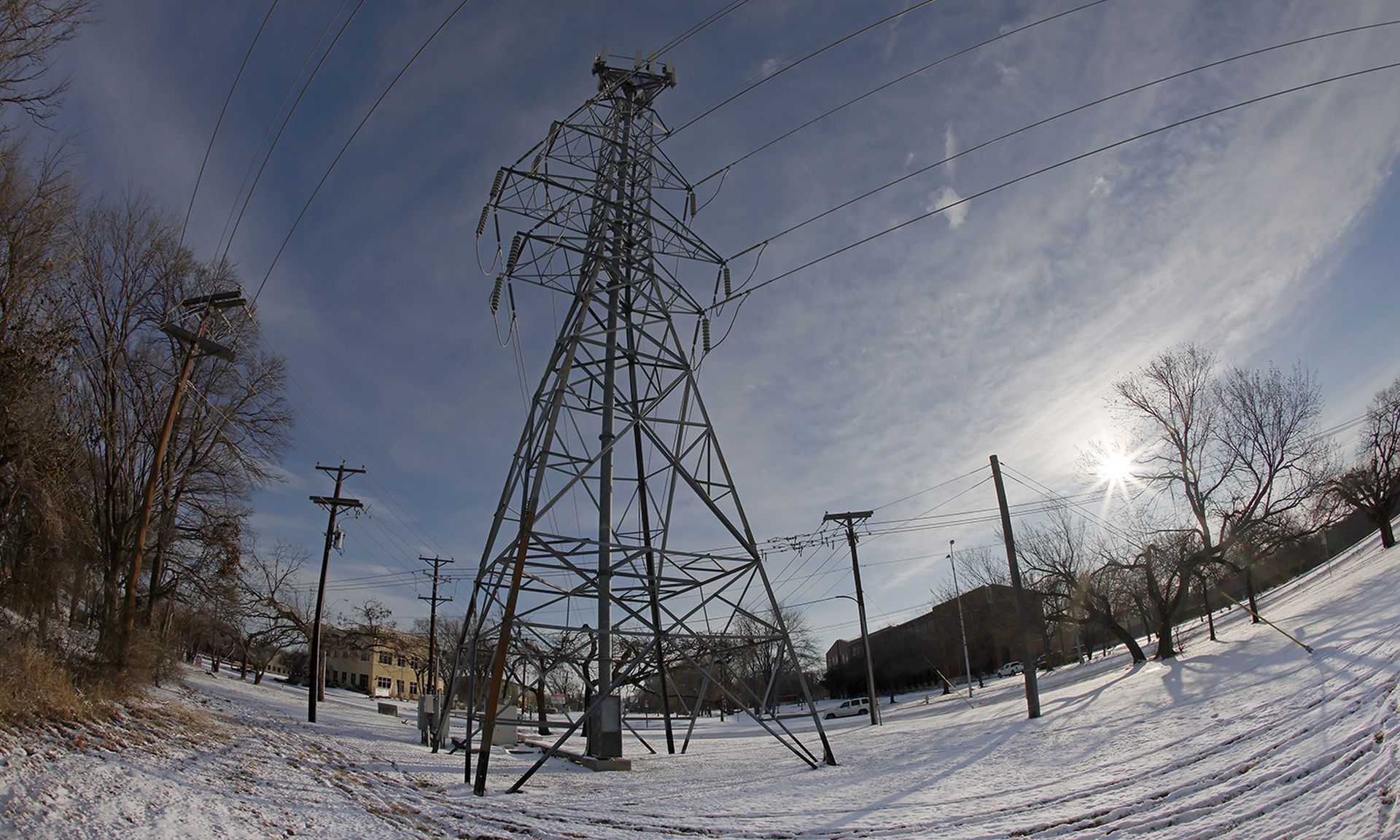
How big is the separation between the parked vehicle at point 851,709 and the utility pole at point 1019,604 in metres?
29.5

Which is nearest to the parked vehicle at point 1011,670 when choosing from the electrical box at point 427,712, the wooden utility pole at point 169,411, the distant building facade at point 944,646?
the distant building facade at point 944,646

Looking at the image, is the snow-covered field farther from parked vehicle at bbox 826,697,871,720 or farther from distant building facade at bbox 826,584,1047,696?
distant building facade at bbox 826,584,1047,696

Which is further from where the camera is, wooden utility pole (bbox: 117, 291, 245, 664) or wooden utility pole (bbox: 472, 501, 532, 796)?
wooden utility pole (bbox: 117, 291, 245, 664)

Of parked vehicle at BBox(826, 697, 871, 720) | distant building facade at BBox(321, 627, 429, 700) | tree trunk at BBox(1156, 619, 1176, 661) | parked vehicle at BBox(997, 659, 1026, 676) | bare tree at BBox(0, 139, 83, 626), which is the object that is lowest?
parked vehicle at BBox(826, 697, 871, 720)

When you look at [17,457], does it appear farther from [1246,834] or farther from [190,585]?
[190,585]

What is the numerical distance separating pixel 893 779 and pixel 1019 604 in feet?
34.4

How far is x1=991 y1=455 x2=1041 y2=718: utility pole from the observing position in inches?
666

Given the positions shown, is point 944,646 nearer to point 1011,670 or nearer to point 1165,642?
point 1011,670

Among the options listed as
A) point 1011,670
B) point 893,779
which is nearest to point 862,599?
point 893,779

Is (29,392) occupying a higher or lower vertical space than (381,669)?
higher

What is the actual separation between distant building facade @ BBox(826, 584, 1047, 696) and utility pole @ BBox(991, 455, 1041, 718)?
41.5m

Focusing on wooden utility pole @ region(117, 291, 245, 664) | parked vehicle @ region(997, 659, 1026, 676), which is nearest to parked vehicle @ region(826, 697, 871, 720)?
parked vehicle @ region(997, 659, 1026, 676)

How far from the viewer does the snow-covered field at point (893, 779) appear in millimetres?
5605

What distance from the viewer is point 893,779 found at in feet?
32.0
